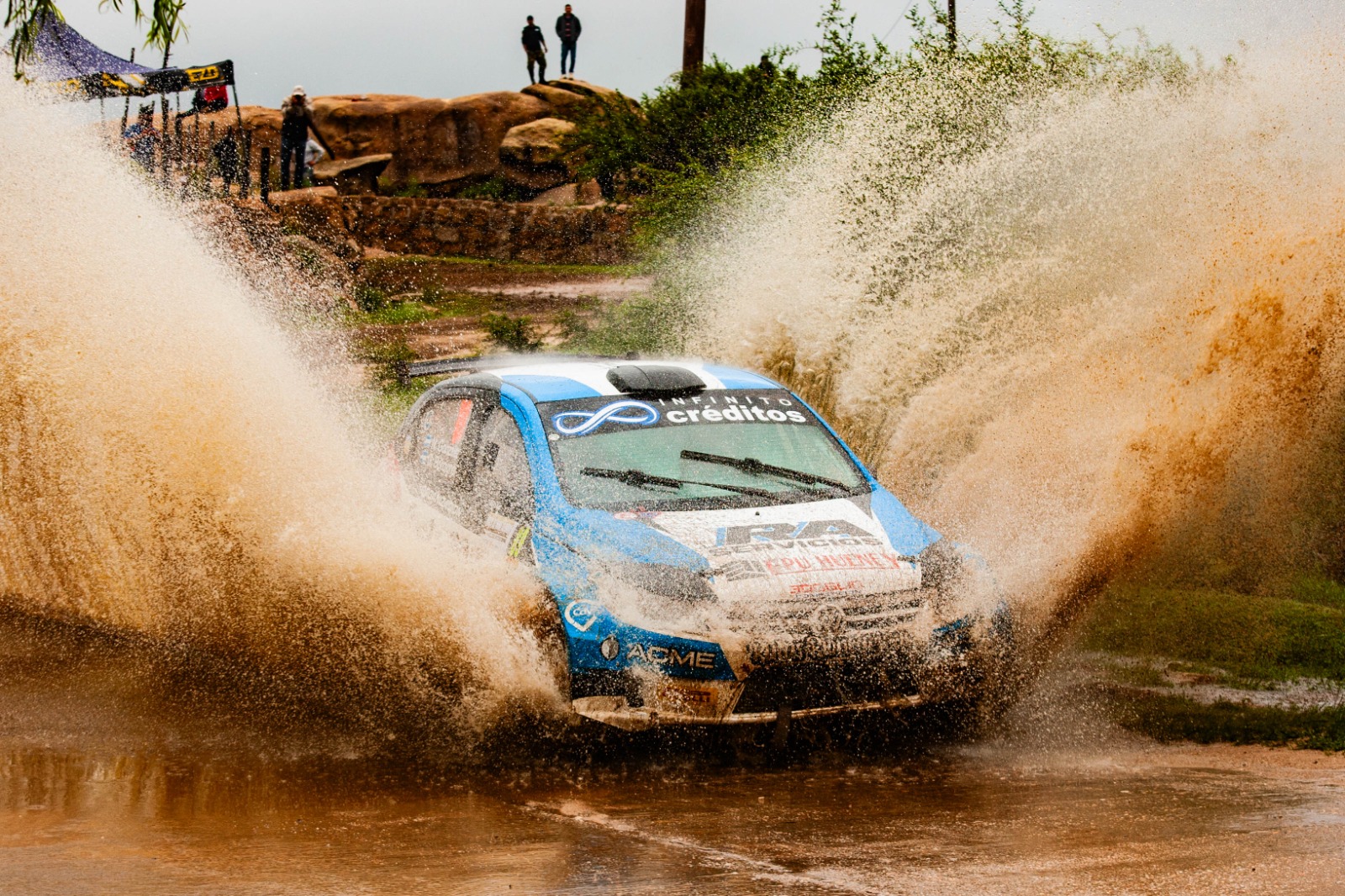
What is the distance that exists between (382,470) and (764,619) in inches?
112

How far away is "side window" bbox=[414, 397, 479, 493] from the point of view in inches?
255

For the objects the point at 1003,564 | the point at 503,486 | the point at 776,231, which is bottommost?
the point at 1003,564

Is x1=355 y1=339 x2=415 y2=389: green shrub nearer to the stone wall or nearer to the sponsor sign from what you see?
the sponsor sign

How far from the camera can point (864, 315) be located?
431 inches

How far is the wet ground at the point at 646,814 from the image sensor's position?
3.91 m

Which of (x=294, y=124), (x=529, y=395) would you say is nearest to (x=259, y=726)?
(x=529, y=395)

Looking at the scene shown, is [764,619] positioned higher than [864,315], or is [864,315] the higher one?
[864,315]

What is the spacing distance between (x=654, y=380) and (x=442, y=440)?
1.12 m

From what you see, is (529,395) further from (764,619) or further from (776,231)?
(776,231)

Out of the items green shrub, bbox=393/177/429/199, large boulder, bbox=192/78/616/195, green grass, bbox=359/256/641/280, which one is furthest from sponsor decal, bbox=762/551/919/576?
large boulder, bbox=192/78/616/195

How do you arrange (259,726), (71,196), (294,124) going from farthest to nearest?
(294,124) < (71,196) < (259,726)

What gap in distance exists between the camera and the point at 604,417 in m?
6.20

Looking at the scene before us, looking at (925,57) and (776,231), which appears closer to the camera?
(776,231)

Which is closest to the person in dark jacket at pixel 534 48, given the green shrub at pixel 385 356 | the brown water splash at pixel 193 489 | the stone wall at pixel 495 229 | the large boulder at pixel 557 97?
the large boulder at pixel 557 97
